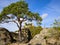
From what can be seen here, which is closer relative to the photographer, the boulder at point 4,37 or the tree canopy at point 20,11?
the boulder at point 4,37

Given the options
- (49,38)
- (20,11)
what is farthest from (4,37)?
(49,38)

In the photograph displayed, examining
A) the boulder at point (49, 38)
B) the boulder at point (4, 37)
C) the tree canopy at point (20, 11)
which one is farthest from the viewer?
the tree canopy at point (20, 11)

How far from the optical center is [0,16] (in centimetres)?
4384

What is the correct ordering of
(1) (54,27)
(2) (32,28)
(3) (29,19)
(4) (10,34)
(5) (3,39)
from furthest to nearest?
(2) (32,28)
(3) (29,19)
(4) (10,34)
(5) (3,39)
(1) (54,27)

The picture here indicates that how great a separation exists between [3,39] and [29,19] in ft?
31.6

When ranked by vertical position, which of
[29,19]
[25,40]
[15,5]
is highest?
[15,5]

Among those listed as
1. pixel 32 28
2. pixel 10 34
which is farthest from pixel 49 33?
pixel 32 28

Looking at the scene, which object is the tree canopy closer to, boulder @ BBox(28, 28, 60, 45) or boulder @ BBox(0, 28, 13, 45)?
boulder @ BBox(0, 28, 13, 45)

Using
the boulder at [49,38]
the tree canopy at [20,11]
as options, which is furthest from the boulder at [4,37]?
the boulder at [49,38]

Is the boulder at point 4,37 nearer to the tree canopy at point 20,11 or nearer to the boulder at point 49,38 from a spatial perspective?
the tree canopy at point 20,11

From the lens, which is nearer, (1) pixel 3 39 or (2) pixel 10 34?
(1) pixel 3 39

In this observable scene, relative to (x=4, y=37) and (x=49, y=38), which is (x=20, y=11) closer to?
(x=4, y=37)

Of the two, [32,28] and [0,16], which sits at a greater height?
[0,16]

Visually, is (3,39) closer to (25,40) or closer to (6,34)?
(6,34)
